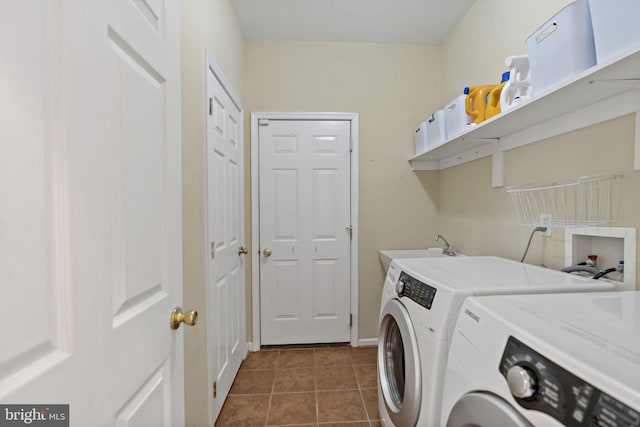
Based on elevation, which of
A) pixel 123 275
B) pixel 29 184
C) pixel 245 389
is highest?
pixel 29 184

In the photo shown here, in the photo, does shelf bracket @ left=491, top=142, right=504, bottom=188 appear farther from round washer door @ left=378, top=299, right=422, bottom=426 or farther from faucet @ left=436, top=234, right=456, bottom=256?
round washer door @ left=378, top=299, right=422, bottom=426

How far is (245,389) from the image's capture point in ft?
6.17

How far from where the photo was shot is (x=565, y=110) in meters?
1.17

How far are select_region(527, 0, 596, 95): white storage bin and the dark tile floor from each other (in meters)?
1.94

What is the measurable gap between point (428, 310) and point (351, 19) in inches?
86.4

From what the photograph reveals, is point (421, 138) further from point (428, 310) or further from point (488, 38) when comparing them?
point (428, 310)

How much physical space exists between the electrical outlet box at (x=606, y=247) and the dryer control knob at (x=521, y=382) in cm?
80

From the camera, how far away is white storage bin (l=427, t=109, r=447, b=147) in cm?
188

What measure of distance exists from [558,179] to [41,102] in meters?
1.79

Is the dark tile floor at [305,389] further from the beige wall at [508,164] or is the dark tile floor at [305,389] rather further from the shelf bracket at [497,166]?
the shelf bracket at [497,166]

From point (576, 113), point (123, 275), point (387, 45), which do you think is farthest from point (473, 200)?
point (123, 275)

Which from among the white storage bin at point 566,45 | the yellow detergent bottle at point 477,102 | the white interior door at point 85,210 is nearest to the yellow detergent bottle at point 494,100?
the yellow detergent bottle at point 477,102

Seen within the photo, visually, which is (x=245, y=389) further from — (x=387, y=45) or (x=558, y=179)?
(x=387, y=45)

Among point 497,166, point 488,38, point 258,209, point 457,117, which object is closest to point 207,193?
point 258,209
